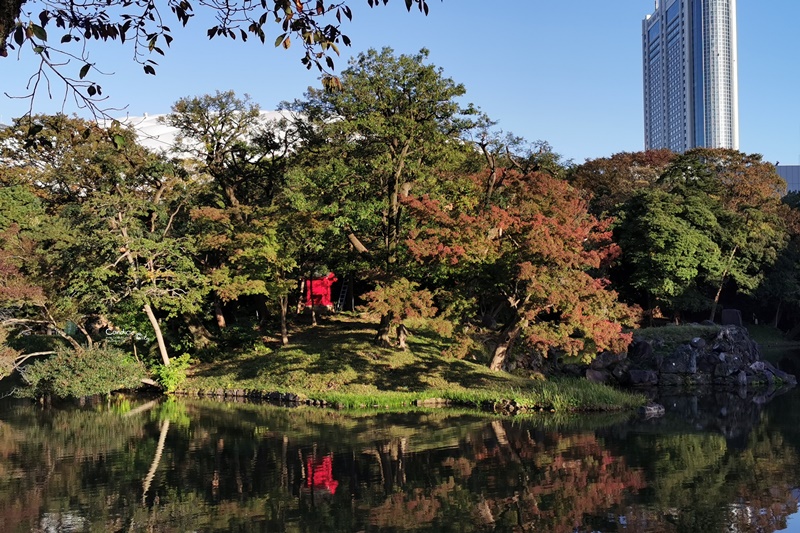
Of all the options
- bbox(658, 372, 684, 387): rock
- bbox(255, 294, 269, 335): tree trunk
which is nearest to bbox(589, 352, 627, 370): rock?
bbox(658, 372, 684, 387): rock

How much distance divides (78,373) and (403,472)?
15704mm

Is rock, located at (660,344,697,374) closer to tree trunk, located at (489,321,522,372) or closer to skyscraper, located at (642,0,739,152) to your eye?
tree trunk, located at (489,321,522,372)

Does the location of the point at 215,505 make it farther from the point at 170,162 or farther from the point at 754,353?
the point at 754,353

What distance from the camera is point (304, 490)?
41.1ft

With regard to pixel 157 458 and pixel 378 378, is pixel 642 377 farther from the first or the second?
pixel 157 458

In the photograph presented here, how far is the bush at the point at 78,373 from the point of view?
81.4 feet

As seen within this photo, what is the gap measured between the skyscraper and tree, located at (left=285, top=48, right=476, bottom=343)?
139 m

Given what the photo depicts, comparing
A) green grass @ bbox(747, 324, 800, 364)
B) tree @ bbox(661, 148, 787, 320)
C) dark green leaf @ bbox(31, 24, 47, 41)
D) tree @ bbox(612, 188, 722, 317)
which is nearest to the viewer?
dark green leaf @ bbox(31, 24, 47, 41)

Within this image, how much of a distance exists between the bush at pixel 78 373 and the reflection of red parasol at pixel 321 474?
43.6ft

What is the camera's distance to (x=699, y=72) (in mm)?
155250

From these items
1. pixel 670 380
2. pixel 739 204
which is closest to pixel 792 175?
pixel 739 204

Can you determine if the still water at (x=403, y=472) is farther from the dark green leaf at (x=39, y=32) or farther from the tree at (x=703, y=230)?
the tree at (x=703, y=230)

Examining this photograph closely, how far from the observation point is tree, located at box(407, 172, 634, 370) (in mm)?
22172

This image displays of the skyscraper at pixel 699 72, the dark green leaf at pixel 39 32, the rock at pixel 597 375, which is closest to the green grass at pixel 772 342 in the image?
the rock at pixel 597 375
